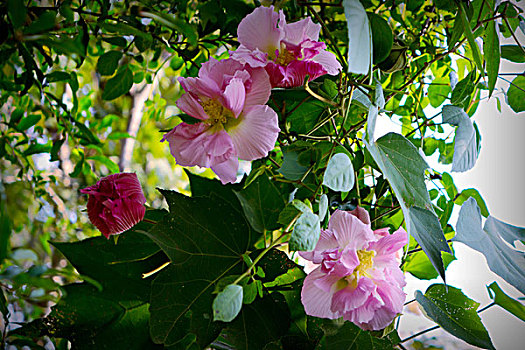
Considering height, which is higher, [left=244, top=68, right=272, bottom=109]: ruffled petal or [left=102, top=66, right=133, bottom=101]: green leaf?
[left=244, top=68, right=272, bottom=109]: ruffled petal

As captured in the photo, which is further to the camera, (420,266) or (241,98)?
(420,266)

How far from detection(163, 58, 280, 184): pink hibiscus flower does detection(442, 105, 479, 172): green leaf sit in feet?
0.45

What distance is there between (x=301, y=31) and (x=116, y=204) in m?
0.16

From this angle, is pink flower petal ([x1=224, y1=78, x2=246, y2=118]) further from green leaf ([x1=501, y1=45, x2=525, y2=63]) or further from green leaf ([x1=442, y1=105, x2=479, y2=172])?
green leaf ([x1=501, y1=45, x2=525, y2=63])

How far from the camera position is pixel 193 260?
268 millimetres

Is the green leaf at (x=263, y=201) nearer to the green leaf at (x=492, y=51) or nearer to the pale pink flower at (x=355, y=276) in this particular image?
the pale pink flower at (x=355, y=276)

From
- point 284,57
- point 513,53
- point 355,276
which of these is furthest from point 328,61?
point 513,53

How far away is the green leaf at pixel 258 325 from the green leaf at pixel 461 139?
0.16 metres

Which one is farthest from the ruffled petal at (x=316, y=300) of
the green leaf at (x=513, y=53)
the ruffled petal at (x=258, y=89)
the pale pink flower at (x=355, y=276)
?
the green leaf at (x=513, y=53)

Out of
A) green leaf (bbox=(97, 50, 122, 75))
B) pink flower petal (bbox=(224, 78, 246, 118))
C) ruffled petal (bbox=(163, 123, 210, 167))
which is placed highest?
pink flower petal (bbox=(224, 78, 246, 118))

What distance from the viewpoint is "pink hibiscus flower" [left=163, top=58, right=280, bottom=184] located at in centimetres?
23

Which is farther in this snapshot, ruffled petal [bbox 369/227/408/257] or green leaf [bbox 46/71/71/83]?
green leaf [bbox 46/71/71/83]

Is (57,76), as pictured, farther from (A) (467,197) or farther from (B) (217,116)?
(A) (467,197)

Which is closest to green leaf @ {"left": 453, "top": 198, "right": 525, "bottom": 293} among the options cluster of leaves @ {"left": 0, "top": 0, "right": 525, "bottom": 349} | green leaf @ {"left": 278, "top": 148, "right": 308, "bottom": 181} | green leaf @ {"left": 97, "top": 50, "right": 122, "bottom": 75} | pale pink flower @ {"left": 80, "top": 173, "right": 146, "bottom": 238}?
cluster of leaves @ {"left": 0, "top": 0, "right": 525, "bottom": 349}
